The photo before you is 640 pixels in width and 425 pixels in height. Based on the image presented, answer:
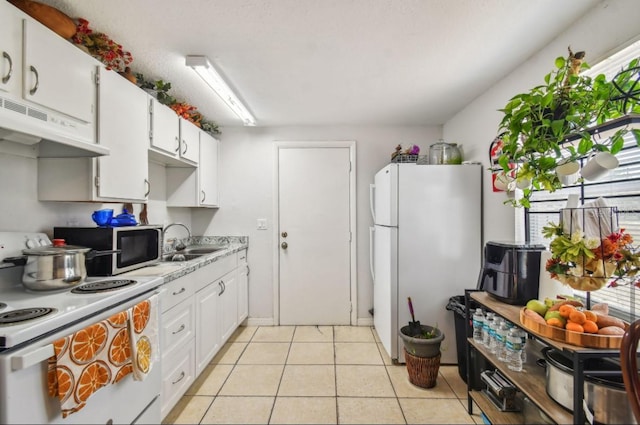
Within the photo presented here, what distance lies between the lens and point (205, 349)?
7.25 ft

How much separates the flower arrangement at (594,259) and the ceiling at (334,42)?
1165 millimetres

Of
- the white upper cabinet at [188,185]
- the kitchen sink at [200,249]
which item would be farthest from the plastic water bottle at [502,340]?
the white upper cabinet at [188,185]

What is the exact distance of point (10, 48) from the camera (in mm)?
1149

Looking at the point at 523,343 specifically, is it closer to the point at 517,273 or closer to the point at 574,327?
the point at 517,273

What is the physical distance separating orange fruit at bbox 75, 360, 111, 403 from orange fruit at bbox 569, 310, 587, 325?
5.92 feet

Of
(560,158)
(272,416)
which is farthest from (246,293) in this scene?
(560,158)

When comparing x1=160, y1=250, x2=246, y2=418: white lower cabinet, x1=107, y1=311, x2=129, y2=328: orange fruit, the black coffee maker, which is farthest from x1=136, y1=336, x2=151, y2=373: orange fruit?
the black coffee maker

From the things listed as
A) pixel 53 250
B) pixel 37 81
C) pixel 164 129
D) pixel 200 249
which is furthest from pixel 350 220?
pixel 37 81

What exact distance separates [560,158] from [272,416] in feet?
6.95

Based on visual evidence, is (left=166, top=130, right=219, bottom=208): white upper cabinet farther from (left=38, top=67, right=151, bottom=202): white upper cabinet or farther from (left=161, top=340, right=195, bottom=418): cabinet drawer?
(left=161, top=340, right=195, bottom=418): cabinet drawer

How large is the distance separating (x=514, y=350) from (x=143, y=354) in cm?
181

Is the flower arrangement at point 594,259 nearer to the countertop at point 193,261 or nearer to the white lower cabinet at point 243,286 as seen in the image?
the countertop at point 193,261

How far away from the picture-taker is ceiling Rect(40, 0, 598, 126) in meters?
1.44

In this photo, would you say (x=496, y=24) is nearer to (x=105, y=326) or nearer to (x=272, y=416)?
(x=105, y=326)
